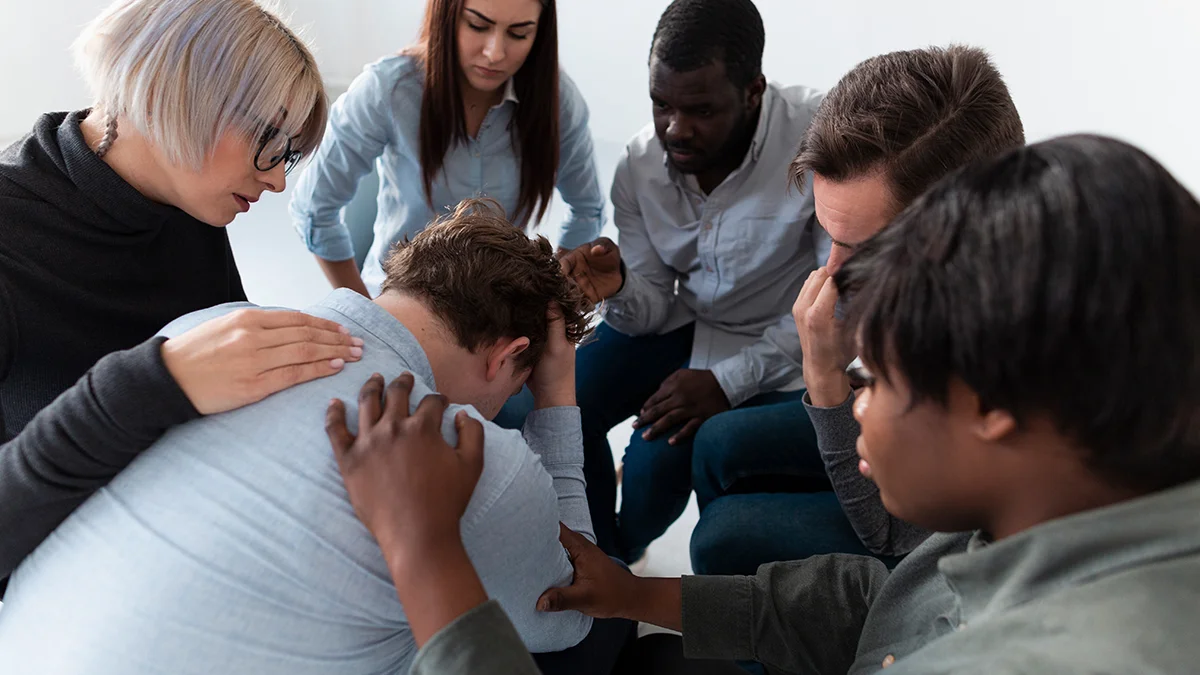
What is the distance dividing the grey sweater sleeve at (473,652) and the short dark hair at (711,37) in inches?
45.4

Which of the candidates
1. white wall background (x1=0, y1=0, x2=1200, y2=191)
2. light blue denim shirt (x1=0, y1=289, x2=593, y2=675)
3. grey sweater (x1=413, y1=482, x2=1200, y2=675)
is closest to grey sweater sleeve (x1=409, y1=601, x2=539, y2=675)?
grey sweater (x1=413, y1=482, x2=1200, y2=675)

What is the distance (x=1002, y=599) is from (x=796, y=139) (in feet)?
4.01

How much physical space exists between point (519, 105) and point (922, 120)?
37.5 inches

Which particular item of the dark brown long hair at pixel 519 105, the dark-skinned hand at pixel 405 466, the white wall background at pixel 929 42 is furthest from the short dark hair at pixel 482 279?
the white wall background at pixel 929 42

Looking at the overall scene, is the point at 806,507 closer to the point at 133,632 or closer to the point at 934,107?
the point at 934,107

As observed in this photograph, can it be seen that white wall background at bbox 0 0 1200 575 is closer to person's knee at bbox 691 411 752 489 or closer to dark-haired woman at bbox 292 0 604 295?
person's knee at bbox 691 411 752 489

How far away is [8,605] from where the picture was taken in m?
0.84

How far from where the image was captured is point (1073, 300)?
512 millimetres

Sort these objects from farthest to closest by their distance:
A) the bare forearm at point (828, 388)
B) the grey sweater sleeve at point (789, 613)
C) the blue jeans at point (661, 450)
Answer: the blue jeans at point (661, 450), the bare forearm at point (828, 388), the grey sweater sleeve at point (789, 613)

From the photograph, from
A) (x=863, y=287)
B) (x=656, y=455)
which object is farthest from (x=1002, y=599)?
(x=656, y=455)

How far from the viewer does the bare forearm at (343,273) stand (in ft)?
6.39

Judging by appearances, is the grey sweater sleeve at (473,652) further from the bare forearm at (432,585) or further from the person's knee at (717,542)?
the person's knee at (717,542)

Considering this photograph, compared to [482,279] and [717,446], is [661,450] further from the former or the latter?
[482,279]

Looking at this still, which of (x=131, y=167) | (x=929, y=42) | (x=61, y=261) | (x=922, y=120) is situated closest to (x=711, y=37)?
A: (x=922, y=120)
